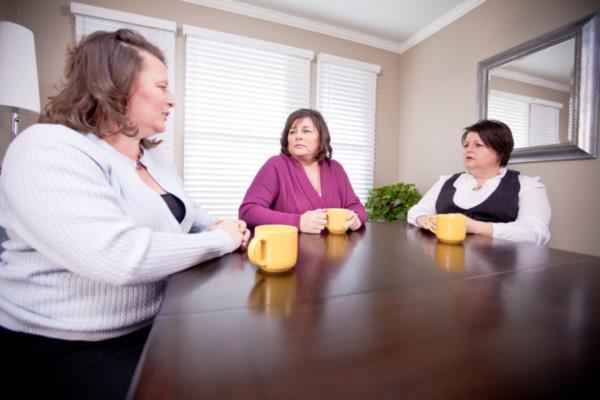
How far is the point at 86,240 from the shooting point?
0.58 meters

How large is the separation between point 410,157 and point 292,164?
2.45m

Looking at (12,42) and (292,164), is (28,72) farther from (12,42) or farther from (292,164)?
(292,164)

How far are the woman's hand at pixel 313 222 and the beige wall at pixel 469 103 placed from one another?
6.61 ft

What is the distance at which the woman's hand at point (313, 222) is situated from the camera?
116cm

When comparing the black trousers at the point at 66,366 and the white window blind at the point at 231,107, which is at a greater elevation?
the white window blind at the point at 231,107

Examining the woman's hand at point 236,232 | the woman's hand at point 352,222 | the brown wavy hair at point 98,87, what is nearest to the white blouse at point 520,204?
the woman's hand at point 352,222

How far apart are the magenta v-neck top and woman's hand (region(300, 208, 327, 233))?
26cm

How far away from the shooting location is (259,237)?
609mm

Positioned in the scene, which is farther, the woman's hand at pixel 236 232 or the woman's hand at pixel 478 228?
the woman's hand at pixel 478 228

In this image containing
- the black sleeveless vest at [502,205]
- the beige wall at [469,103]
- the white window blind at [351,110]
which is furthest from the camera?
the white window blind at [351,110]

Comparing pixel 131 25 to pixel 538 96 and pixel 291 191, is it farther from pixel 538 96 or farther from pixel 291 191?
pixel 538 96

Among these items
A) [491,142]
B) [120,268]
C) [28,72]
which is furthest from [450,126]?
[28,72]

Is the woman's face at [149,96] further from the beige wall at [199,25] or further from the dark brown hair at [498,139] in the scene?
the beige wall at [199,25]

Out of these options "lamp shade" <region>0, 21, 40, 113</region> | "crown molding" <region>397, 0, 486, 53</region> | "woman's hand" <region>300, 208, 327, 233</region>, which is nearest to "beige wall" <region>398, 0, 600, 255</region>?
"crown molding" <region>397, 0, 486, 53</region>
